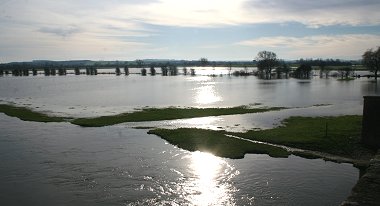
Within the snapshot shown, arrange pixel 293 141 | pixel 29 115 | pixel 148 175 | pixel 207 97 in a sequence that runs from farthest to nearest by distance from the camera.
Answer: pixel 207 97 < pixel 29 115 < pixel 293 141 < pixel 148 175

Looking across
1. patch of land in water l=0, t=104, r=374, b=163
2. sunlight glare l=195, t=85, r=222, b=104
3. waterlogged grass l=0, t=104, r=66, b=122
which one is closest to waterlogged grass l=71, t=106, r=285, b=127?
patch of land in water l=0, t=104, r=374, b=163

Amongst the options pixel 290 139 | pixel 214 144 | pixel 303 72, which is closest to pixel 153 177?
pixel 214 144

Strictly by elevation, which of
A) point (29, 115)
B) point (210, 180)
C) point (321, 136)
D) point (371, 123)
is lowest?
point (210, 180)

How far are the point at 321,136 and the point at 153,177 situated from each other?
60.2 feet

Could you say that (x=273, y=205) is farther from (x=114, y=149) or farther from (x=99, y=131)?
(x=99, y=131)

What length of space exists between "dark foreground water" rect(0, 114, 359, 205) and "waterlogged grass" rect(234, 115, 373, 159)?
3.46m

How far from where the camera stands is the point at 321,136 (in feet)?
123

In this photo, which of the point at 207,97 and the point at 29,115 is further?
the point at 207,97

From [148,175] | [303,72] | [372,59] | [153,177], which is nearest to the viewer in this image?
[153,177]

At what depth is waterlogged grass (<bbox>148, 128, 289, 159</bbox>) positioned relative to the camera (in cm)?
3400

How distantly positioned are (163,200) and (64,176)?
898 cm

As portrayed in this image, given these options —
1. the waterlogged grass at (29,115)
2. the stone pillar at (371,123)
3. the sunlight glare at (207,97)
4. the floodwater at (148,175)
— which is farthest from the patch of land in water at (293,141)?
the sunlight glare at (207,97)

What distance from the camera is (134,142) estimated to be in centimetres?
3947

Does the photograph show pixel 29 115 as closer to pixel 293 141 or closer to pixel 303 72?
pixel 293 141
